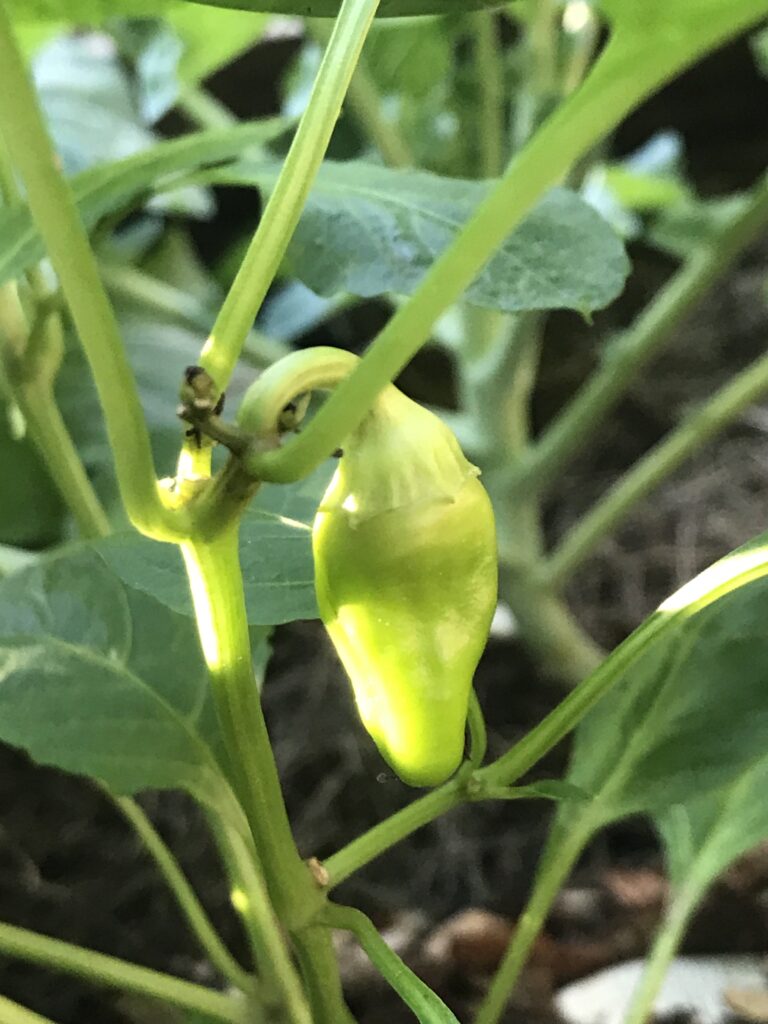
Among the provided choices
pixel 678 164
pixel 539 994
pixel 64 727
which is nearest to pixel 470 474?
pixel 64 727

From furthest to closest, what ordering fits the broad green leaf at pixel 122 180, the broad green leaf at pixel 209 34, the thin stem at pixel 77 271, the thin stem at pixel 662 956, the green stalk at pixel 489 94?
the green stalk at pixel 489 94
the broad green leaf at pixel 209 34
the thin stem at pixel 662 956
the broad green leaf at pixel 122 180
the thin stem at pixel 77 271

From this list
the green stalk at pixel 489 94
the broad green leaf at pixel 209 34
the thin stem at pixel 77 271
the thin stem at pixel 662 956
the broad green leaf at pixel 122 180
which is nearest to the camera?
the thin stem at pixel 77 271

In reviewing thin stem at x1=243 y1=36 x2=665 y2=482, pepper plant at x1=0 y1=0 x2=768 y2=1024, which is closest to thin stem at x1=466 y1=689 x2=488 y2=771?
pepper plant at x1=0 y1=0 x2=768 y2=1024

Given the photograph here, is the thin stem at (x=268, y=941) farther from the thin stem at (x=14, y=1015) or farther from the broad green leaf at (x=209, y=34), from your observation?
the broad green leaf at (x=209, y=34)

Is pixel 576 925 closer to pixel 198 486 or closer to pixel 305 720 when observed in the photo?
pixel 305 720

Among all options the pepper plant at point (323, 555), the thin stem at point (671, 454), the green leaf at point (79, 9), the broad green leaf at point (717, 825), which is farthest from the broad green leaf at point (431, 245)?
→ the thin stem at point (671, 454)
